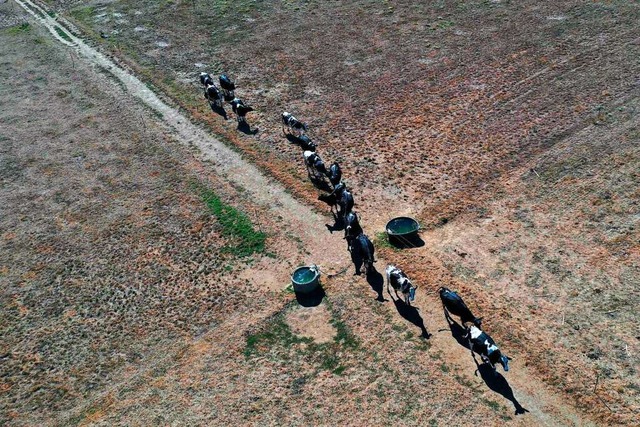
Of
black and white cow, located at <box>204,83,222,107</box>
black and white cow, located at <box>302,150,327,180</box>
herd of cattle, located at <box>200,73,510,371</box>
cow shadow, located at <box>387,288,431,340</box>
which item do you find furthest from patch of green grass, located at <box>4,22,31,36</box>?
cow shadow, located at <box>387,288,431,340</box>

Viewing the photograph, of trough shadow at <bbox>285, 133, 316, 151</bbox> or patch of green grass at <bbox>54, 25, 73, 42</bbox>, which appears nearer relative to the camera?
trough shadow at <bbox>285, 133, 316, 151</bbox>

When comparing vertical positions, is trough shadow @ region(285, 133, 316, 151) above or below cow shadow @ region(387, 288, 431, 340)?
above

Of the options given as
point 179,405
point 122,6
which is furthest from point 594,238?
point 122,6

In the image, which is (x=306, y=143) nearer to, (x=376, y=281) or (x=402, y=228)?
(x=402, y=228)

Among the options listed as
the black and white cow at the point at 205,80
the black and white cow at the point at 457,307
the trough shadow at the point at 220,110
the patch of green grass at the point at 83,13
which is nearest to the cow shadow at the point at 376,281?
the black and white cow at the point at 457,307

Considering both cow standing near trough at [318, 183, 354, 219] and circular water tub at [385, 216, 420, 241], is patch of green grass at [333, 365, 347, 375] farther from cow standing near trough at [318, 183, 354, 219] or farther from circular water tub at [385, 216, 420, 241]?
cow standing near trough at [318, 183, 354, 219]

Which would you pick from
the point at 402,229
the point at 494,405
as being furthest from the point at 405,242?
the point at 494,405
